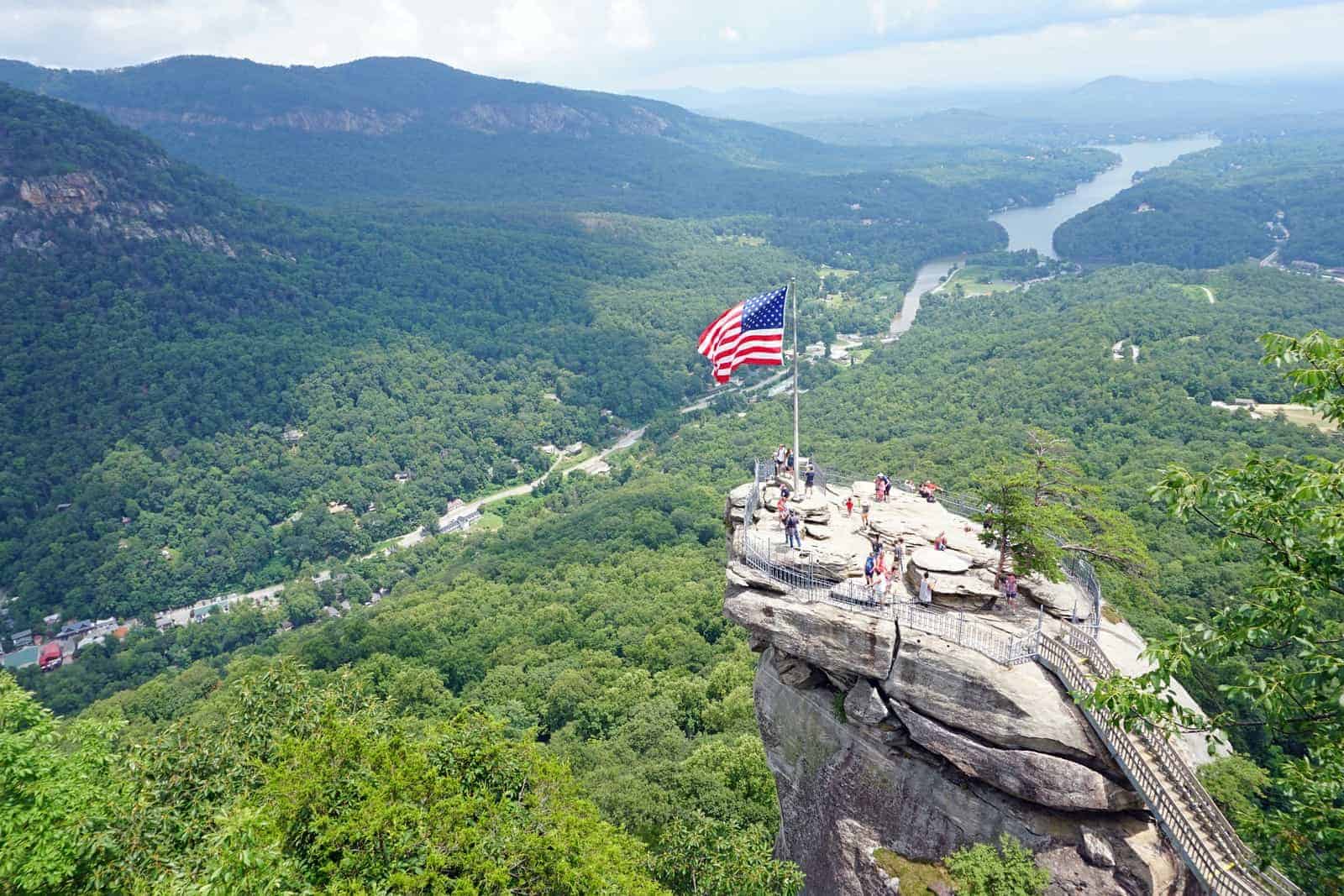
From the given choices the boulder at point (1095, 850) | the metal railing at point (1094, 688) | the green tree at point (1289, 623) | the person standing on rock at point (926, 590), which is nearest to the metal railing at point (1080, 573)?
A: the metal railing at point (1094, 688)

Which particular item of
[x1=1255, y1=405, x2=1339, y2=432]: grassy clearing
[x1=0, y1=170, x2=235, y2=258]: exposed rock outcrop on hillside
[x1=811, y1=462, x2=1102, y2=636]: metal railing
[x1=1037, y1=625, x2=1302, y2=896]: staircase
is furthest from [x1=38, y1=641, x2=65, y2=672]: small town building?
[x1=1255, y1=405, x2=1339, y2=432]: grassy clearing

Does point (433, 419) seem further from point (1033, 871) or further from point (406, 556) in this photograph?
point (1033, 871)

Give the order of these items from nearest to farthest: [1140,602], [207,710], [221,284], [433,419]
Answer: [1140,602]
[207,710]
[433,419]
[221,284]

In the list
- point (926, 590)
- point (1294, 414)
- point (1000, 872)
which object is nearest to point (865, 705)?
point (926, 590)

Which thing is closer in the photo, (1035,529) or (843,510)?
(1035,529)

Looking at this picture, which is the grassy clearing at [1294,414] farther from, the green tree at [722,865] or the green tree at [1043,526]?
Result: the green tree at [722,865]

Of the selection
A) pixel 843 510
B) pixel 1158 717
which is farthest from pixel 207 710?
pixel 1158 717
